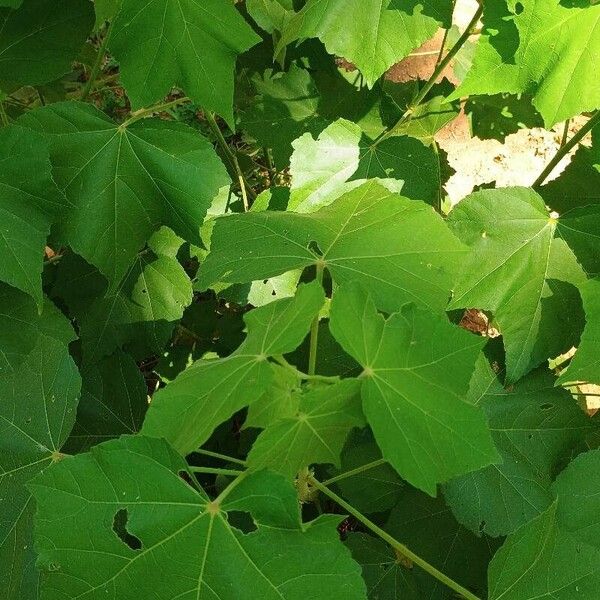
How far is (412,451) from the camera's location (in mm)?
1074

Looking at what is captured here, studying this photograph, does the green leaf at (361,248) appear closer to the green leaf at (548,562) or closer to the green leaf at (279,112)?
the green leaf at (548,562)

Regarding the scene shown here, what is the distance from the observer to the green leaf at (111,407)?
6.44 feet

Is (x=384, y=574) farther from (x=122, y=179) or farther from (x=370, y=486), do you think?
(x=122, y=179)

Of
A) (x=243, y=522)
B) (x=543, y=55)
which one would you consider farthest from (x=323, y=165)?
Result: (x=243, y=522)

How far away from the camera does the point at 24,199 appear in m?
1.57

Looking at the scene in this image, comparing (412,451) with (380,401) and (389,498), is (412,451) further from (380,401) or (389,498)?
(389,498)

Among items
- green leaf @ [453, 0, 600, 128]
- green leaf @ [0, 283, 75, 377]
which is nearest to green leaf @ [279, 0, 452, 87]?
green leaf @ [453, 0, 600, 128]

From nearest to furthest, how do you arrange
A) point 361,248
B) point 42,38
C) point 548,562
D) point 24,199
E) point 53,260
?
point 548,562 < point 361,248 < point 24,199 < point 42,38 < point 53,260

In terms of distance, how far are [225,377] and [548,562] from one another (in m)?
0.68

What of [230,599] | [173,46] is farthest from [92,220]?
[230,599]

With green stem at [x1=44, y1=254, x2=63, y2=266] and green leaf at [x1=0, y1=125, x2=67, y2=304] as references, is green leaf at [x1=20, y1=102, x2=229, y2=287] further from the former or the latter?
green stem at [x1=44, y1=254, x2=63, y2=266]

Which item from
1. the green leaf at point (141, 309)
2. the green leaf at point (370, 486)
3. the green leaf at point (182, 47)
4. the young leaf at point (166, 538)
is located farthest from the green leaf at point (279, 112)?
the young leaf at point (166, 538)

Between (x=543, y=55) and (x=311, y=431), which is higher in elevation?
(x=543, y=55)

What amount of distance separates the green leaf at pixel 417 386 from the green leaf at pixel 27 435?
78cm
